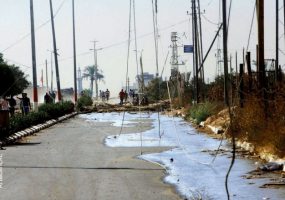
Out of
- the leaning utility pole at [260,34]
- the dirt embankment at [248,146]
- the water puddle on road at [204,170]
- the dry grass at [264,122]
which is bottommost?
the water puddle on road at [204,170]

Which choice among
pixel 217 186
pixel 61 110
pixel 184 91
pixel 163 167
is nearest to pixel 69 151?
pixel 163 167

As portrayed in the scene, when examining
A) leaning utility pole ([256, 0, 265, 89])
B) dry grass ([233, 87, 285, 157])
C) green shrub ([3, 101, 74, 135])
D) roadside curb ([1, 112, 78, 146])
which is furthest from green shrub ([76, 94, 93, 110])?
leaning utility pole ([256, 0, 265, 89])

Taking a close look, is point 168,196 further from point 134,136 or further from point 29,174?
point 134,136

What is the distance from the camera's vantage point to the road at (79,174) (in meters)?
9.41

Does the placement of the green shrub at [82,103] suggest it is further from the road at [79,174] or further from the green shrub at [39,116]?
the road at [79,174]

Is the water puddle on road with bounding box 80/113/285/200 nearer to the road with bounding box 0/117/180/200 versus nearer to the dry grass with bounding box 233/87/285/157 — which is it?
the road with bounding box 0/117/180/200

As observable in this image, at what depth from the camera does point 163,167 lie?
12.6 m

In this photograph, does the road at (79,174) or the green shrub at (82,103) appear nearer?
the road at (79,174)

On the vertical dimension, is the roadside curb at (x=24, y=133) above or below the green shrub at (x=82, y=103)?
below

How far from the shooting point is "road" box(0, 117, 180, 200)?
9414 mm

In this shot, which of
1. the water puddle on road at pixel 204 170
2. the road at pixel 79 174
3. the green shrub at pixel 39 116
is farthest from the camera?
the green shrub at pixel 39 116

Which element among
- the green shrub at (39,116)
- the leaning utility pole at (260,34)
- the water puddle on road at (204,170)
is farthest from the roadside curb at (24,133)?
the leaning utility pole at (260,34)

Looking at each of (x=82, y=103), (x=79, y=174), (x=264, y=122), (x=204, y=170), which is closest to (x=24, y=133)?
(x=264, y=122)

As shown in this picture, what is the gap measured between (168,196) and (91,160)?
5062 mm
